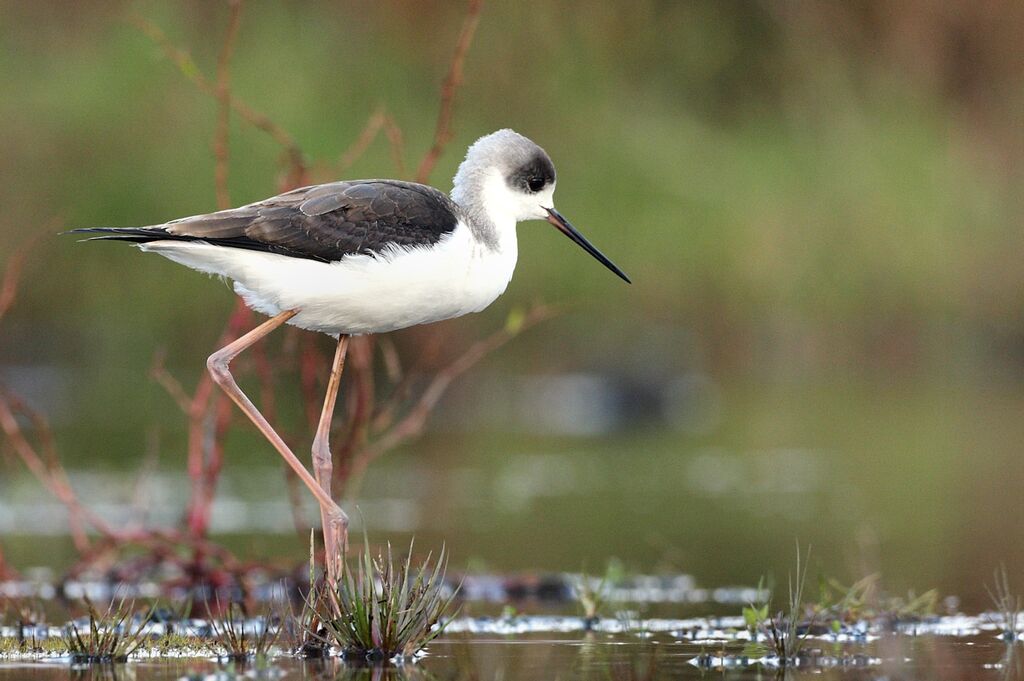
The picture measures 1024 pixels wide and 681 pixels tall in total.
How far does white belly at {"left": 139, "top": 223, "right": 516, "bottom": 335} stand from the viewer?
721 centimetres

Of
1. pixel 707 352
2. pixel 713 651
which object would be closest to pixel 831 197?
pixel 707 352

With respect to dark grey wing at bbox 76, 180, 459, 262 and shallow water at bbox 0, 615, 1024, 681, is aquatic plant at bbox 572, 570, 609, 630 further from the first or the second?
dark grey wing at bbox 76, 180, 459, 262

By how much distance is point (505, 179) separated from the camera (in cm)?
779

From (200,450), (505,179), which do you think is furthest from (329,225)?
(200,450)

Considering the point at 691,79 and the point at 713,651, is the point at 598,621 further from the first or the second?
the point at 691,79

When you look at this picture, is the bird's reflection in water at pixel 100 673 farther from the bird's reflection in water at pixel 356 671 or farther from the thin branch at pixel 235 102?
the thin branch at pixel 235 102

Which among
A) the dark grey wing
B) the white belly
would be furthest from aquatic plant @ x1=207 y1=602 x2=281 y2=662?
the dark grey wing

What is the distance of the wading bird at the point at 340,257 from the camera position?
7.21 meters

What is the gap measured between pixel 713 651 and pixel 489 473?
8.24 m

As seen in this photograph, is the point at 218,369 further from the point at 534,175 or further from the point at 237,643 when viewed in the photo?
the point at 534,175

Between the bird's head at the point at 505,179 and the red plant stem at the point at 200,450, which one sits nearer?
the bird's head at the point at 505,179

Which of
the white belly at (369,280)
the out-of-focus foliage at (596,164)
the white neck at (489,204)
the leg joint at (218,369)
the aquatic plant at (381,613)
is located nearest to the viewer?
the aquatic plant at (381,613)

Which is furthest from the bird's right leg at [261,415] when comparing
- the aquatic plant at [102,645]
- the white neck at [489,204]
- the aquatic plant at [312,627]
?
the aquatic plant at [102,645]

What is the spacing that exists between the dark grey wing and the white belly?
0.04 metres
